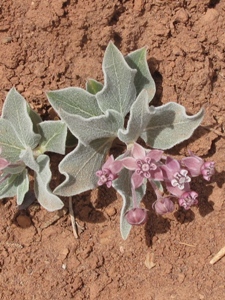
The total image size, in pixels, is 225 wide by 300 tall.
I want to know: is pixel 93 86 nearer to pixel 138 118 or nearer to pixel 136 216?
pixel 138 118

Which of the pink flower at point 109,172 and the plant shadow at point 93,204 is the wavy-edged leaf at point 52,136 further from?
the plant shadow at point 93,204

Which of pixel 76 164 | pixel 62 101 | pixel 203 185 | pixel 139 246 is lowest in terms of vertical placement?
pixel 139 246

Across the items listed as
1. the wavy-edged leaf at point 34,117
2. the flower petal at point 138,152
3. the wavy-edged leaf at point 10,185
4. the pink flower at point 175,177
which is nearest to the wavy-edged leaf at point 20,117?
the wavy-edged leaf at point 34,117

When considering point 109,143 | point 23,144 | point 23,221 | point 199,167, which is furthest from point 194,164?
point 23,221

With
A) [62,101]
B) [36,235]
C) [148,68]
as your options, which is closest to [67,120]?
[62,101]

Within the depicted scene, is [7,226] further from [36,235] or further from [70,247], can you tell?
[70,247]

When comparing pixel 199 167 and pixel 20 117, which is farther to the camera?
pixel 20 117
